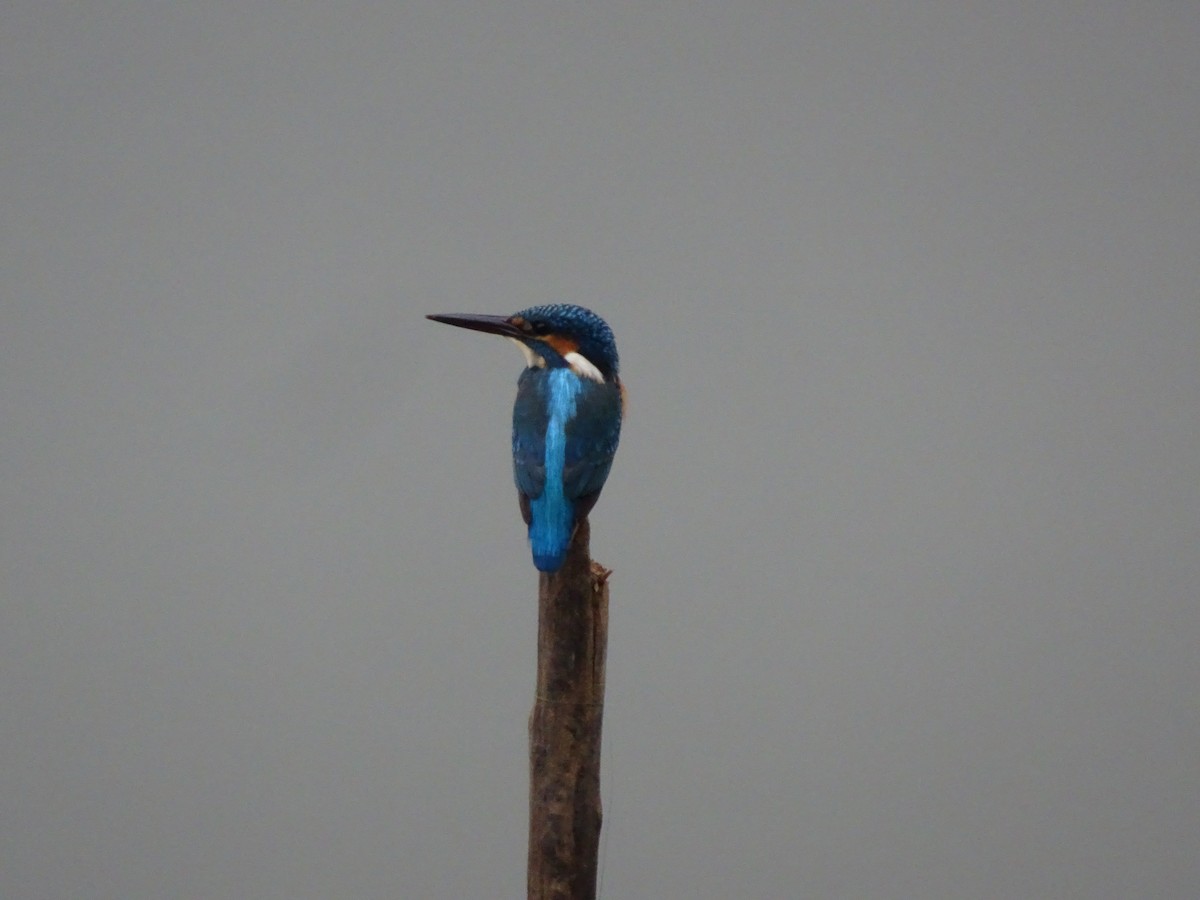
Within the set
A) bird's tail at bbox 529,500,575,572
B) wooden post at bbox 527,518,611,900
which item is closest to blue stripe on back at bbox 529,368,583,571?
bird's tail at bbox 529,500,575,572

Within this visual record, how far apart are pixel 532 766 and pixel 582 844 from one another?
0.16 meters

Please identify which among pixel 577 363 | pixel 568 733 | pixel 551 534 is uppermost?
pixel 577 363

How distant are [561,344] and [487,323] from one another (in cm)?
13

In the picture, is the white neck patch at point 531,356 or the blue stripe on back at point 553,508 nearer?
the blue stripe on back at point 553,508

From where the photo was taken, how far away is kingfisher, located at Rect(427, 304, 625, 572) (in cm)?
176

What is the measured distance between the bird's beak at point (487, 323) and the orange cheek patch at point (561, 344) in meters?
0.05

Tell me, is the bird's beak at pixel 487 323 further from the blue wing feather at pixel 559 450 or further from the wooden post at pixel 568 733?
the wooden post at pixel 568 733

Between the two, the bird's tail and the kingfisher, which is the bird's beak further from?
the bird's tail

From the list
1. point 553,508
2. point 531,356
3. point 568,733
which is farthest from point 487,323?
point 568,733

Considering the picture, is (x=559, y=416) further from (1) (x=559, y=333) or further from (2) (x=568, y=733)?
(2) (x=568, y=733)

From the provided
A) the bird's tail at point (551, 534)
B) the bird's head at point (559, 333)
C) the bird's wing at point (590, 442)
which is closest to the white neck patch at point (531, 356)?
the bird's head at point (559, 333)

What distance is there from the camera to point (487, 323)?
1.90m

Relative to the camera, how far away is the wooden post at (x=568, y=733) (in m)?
1.85

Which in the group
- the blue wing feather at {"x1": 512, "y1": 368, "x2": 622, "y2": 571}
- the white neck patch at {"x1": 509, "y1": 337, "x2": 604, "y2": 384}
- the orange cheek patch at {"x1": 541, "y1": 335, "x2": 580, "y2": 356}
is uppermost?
Answer: the orange cheek patch at {"x1": 541, "y1": 335, "x2": 580, "y2": 356}
